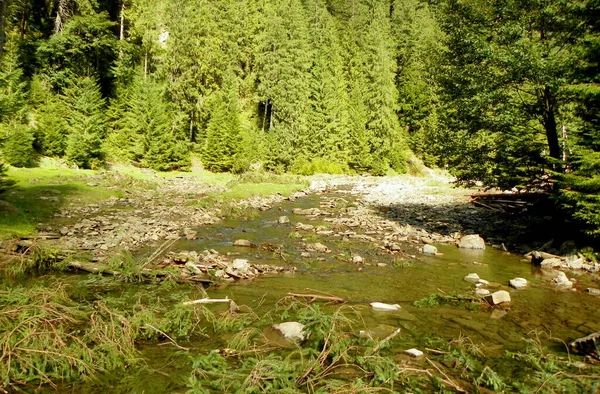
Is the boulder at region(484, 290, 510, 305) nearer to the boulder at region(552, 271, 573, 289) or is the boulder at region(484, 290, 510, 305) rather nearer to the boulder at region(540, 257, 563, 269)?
the boulder at region(552, 271, 573, 289)

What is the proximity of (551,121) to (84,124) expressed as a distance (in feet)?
118

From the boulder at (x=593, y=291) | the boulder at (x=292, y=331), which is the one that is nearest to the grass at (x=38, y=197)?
the boulder at (x=292, y=331)

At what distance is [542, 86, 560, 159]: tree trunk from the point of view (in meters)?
16.0

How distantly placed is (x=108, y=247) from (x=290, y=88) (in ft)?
130

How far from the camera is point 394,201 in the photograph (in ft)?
97.1

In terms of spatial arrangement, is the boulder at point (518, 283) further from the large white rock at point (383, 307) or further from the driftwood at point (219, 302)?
the driftwood at point (219, 302)

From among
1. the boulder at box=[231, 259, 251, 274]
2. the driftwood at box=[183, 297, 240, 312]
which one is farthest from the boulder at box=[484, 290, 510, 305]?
the boulder at box=[231, 259, 251, 274]

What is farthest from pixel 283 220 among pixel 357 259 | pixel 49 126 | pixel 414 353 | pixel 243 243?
pixel 49 126

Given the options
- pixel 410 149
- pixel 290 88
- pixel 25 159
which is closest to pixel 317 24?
pixel 290 88

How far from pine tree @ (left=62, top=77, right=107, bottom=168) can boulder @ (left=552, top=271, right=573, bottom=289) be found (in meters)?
35.6

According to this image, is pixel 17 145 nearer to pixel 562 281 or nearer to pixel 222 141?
pixel 222 141

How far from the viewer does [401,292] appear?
10.3m

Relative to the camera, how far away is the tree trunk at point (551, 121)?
15961 mm

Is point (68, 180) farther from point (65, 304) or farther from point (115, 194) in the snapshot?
point (65, 304)
